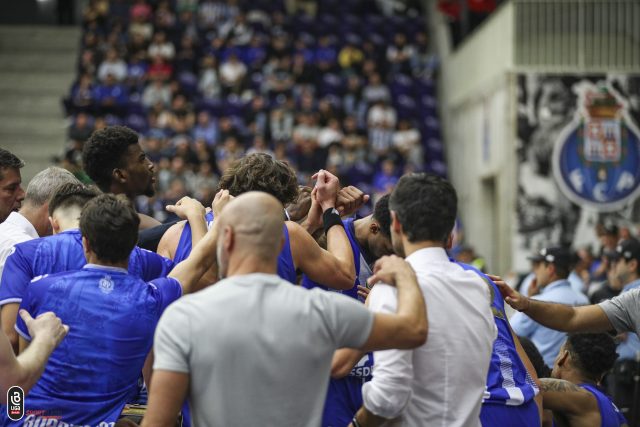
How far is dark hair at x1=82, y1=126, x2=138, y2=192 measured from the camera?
5605 mm

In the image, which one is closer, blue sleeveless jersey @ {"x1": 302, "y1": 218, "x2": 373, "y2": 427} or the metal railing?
blue sleeveless jersey @ {"x1": 302, "y1": 218, "x2": 373, "y2": 427}

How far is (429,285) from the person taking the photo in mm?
3844

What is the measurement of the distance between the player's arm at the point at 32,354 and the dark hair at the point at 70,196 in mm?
978

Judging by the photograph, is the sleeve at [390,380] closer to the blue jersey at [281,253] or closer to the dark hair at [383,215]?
the blue jersey at [281,253]

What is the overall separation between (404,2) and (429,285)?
81.4 feet

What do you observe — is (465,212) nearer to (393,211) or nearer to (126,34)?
(126,34)

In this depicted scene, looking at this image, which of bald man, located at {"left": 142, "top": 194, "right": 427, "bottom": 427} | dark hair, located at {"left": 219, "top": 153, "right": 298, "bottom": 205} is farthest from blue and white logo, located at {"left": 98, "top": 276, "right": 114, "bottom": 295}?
dark hair, located at {"left": 219, "top": 153, "right": 298, "bottom": 205}

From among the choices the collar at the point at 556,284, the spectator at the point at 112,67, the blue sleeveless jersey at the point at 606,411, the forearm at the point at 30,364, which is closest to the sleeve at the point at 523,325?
the collar at the point at 556,284

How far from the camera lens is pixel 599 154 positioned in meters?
19.3

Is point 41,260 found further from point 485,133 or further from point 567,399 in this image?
point 485,133

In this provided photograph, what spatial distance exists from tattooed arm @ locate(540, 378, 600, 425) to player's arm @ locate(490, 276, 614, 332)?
18.7 inches

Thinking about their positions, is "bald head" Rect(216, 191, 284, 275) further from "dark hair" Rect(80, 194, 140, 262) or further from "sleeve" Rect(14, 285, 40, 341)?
"sleeve" Rect(14, 285, 40, 341)

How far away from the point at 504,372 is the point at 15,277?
84.9 inches

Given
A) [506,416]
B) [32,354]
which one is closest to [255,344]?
[32,354]
